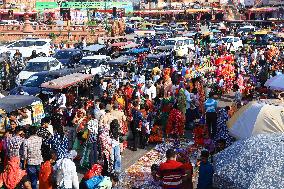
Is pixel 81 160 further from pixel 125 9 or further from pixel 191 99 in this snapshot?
pixel 125 9

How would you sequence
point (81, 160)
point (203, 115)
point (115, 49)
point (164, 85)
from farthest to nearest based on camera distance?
point (115, 49), point (164, 85), point (203, 115), point (81, 160)

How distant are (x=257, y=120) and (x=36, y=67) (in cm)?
1402

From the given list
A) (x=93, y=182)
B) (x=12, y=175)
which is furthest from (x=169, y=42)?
(x=93, y=182)

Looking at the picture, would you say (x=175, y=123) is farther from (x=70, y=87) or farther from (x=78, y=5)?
→ (x=78, y=5)

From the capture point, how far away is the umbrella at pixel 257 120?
9586 millimetres

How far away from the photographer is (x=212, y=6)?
78312 mm

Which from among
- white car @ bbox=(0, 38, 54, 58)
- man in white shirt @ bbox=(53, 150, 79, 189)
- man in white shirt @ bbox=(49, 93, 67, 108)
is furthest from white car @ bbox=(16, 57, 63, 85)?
man in white shirt @ bbox=(53, 150, 79, 189)

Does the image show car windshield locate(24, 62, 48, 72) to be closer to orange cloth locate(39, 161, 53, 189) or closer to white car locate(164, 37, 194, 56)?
white car locate(164, 37, 194, 56)

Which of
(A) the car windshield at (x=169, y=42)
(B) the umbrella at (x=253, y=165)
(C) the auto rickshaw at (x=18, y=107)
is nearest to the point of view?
(B) the umbrella at (x=253, y=165)

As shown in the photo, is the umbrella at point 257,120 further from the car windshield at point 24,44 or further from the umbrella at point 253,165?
the car windshield at point 24,44

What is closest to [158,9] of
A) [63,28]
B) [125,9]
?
[125,9]

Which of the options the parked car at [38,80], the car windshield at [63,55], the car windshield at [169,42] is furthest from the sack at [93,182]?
the car windshield at [169,42]

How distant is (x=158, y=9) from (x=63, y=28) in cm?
3524

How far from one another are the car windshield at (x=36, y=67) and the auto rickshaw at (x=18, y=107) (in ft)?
26.4
